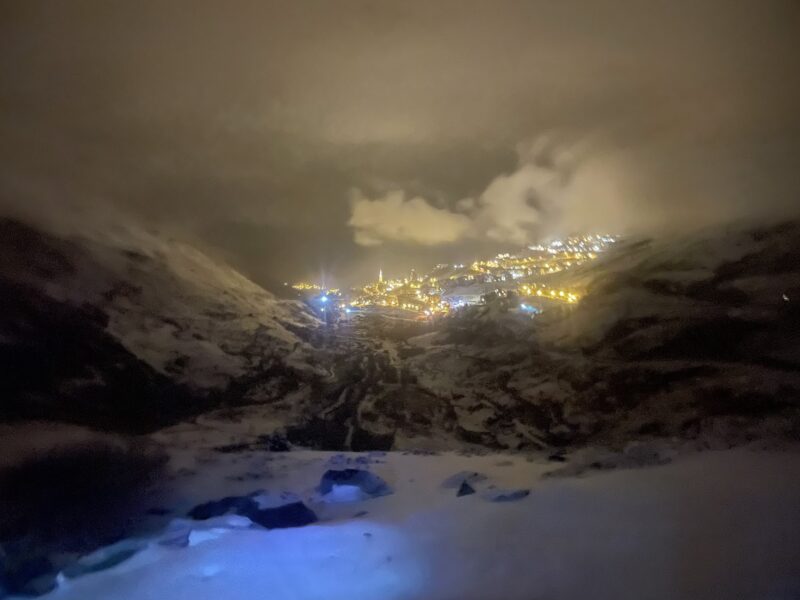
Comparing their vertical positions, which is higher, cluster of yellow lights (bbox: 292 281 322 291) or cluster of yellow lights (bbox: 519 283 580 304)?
cluster of yellow lights (bbox: 292 281 322 291)

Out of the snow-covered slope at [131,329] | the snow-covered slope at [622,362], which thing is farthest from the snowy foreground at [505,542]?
the snow-covered slope at [131,329]

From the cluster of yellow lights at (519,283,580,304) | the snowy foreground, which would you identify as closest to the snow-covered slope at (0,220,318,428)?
the snowy foreground

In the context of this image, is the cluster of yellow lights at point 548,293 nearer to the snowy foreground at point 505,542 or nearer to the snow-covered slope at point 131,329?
the snowy foreground at point 505,542

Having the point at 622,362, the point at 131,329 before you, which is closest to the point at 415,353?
the point at 622,362

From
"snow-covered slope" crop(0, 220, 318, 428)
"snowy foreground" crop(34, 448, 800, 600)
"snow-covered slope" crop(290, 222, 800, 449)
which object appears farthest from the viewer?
"snow-covered slope" crop(290, 222, 800, 449)

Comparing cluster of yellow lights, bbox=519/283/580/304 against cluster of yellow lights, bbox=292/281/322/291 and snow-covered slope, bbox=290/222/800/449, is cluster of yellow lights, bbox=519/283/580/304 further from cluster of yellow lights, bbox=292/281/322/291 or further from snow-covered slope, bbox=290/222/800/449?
cluster of yellow lights, bbox=292/281/322/291

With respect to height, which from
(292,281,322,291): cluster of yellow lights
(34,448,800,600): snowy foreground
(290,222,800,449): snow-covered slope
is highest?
(292,281,322,291): cluster of yellow lights

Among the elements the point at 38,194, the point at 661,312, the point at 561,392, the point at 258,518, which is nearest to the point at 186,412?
the point at 258,518
